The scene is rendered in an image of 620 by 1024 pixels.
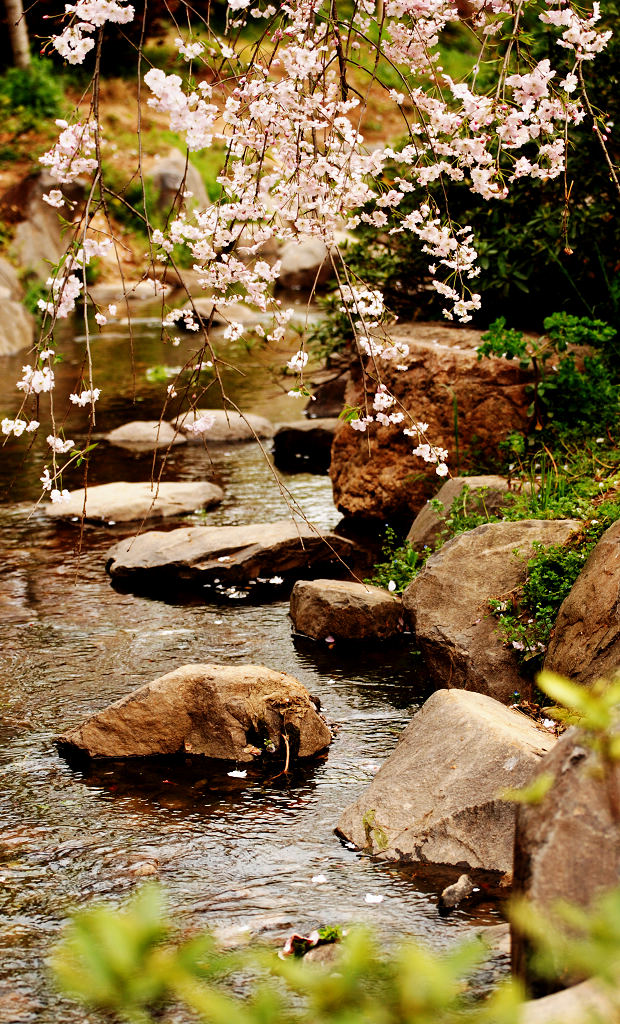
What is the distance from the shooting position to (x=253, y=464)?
1032cm

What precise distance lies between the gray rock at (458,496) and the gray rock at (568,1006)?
463 cm

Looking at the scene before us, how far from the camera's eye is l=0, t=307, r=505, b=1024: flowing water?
12.0 ft

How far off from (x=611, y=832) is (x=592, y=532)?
130 inches

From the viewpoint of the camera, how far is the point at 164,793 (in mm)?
4605

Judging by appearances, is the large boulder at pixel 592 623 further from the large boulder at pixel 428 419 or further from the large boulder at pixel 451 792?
the large boulder at pixel 428 419

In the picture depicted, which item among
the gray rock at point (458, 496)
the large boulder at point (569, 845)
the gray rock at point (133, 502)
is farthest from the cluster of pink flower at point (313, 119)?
the gray rock at point (133, 502)

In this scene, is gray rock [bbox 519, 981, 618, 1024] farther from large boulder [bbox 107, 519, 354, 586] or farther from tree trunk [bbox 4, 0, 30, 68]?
tree trunk [bbox 4, 0, 30, 68]

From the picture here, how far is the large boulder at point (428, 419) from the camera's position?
25.6ft

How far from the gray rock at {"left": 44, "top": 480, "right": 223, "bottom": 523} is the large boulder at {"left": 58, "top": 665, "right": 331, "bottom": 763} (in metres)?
3.72

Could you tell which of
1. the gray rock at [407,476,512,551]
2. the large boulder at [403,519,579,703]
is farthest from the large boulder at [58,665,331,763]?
the gray rock at [407,476,512,551]

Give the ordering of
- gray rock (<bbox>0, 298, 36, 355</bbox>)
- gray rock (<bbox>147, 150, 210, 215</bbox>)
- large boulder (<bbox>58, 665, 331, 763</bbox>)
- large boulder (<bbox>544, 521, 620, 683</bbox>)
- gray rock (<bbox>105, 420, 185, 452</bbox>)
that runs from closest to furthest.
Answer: large boulder (<bbox>544, 521, 620, 683</bbox>) < large boulder (<bbox>58, 665, 331, 763</bbox>) < gray rock (<bbox>105, 420, 185, 452</bbox>) < gray rock (<bbox>0, 298, 36, 355</bbox>) < gray rock (<bbox>147, 150, 210, 215</bbox>)

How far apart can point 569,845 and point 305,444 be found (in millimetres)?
8471

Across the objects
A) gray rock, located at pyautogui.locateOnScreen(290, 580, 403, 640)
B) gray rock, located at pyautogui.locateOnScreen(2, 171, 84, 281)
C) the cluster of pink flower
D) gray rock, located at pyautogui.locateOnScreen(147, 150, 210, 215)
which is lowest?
gray rock, located at pyautogui.locateOnScreen(290, 580, 403, 640)

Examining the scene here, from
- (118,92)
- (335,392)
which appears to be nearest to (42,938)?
(335,392)
